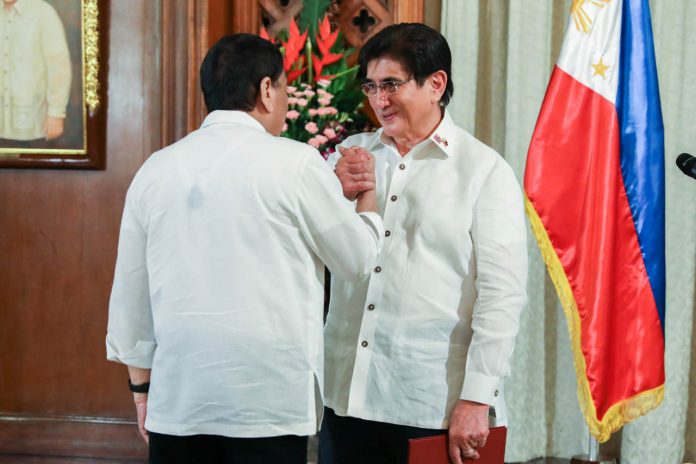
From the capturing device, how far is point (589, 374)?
2.62 m

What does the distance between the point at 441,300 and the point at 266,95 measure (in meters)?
0.49

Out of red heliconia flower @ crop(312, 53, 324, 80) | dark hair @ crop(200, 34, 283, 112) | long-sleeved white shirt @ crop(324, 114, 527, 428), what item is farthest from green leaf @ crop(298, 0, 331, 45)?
dark hair @ crop(200, 34, 283, 112)

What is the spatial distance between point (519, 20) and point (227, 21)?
110 cm

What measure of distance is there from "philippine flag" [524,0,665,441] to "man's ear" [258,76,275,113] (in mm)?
1293

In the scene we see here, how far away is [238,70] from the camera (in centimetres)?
141

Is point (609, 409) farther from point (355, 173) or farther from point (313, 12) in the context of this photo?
point (313, 12)

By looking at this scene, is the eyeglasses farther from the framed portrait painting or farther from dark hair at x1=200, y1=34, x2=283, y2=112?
the framed portrait painting

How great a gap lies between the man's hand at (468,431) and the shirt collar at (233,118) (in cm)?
61

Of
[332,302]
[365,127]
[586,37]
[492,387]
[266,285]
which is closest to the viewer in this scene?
[266,285]

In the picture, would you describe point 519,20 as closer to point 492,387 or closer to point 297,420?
point 492,387

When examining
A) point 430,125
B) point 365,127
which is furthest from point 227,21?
point 430,125

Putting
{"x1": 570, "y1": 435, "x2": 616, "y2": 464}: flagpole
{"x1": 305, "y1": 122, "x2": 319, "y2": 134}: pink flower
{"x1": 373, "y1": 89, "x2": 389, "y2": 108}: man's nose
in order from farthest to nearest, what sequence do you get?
{"x1": 570, "y1": 435, "x2": 616, "y2": 464}: flagpole → {"x1": 305, "y1": 122, "x2": 319, "y2": 134}: pink flower → {"x1": 373, "y1": 89, "x2": 389, "y2": 108}: man's nose

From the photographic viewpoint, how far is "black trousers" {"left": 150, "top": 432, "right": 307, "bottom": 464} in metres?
1.35

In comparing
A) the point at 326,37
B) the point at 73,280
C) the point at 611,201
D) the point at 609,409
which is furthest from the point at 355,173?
the point at 73,280
